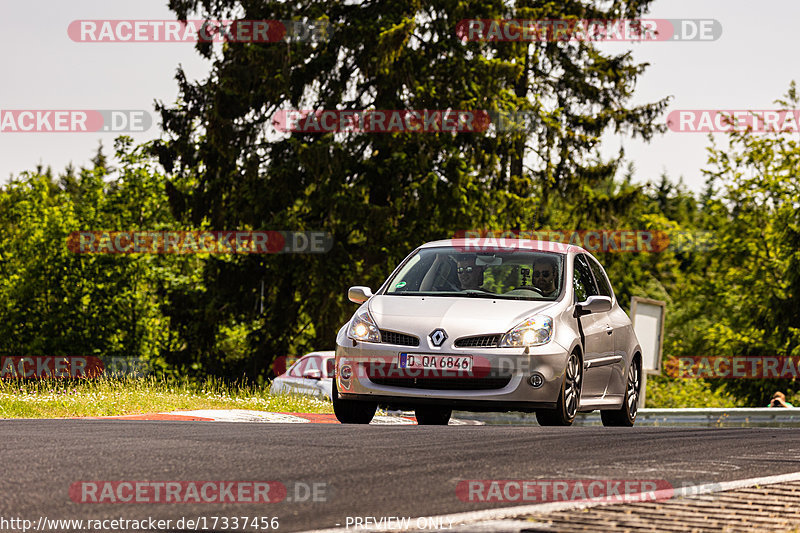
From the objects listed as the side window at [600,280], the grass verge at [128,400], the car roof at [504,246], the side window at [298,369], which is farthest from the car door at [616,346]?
the side window at [298,369]

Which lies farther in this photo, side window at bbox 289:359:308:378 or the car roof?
side window at bbox 289:359:308:378

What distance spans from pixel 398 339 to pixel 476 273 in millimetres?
1701

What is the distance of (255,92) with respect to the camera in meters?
32.4

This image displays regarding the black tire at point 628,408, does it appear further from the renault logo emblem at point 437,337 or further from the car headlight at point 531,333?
the renault logo emblem at point 437,337

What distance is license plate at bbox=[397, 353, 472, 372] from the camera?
34.6 feet

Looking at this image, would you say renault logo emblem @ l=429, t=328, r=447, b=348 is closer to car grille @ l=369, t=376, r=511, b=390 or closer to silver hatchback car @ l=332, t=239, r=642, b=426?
silver hatchback car @ l=332, t=239, r=642, b=426

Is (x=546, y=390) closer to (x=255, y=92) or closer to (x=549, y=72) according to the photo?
(x=255, y=92)

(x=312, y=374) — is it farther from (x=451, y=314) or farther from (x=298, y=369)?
(x=451, y=314)

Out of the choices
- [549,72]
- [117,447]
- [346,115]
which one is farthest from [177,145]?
[117,447]

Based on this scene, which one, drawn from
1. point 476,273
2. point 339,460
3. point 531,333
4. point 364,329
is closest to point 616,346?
point 476,273

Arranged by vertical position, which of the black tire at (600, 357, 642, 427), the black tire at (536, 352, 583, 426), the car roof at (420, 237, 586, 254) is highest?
the car roof at (420, 237, 586, 254)

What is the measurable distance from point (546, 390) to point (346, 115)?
22284mm

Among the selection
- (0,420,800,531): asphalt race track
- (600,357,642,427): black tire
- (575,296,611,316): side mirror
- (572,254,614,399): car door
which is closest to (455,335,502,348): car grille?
(0,420,800,531): asphalt race track

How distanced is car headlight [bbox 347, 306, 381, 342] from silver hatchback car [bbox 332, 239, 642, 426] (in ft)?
0.04
